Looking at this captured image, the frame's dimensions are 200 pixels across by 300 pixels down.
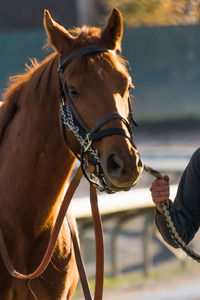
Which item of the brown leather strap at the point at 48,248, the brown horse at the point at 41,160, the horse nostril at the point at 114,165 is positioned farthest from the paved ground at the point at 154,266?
the horse nostril at the point at 114,165

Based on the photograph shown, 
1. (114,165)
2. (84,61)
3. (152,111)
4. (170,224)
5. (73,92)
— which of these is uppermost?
(84,61)

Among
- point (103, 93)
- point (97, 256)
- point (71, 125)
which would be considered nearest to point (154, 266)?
point (97, 256)

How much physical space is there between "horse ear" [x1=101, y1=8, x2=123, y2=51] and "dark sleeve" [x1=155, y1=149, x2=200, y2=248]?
2.41 feet

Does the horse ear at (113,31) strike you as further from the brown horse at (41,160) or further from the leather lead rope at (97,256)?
the leather lead rope at (97,256)

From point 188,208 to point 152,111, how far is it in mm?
11183

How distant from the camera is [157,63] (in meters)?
14.7

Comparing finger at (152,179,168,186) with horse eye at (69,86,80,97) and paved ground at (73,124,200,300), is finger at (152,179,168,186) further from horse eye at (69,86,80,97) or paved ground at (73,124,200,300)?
paved ground at (73,124,200,300)

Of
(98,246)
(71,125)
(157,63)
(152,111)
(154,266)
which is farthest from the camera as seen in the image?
(157,63)

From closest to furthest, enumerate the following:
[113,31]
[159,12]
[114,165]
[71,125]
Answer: [114,165] < [71,125] < [113,31] < [159,12]

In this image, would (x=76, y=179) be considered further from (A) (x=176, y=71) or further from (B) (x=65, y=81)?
(A) (x=176, y=71)

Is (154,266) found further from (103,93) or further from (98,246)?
(103,93)

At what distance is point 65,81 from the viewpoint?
11.1 feet

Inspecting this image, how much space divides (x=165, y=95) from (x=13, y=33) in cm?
362

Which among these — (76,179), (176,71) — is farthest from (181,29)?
(76,179)
